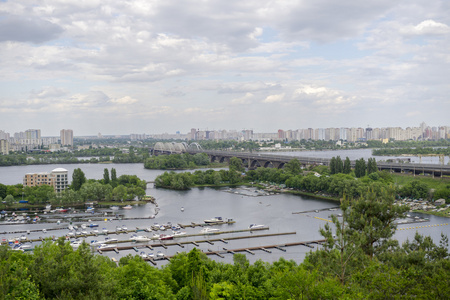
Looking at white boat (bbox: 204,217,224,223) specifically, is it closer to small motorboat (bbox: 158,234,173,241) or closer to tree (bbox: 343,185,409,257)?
small motorboat (bbox: 158,234,173,241)

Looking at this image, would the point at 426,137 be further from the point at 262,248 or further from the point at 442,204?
the point at 262,248

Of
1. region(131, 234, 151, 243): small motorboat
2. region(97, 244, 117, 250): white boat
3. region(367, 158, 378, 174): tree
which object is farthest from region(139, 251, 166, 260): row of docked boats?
region(367, 158, 378, 174): tree

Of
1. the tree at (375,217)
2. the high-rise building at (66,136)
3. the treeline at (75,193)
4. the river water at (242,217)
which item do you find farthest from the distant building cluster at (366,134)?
the tree at (375,217)

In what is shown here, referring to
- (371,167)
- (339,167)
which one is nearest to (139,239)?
(339,167)

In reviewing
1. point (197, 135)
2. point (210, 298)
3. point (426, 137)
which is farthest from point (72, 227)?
point (197, 135)

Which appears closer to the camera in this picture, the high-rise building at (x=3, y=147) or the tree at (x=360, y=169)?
the tree at (x=360, y=169)

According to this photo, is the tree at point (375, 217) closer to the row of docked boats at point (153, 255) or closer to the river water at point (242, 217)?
the river water at point (242, 217)
